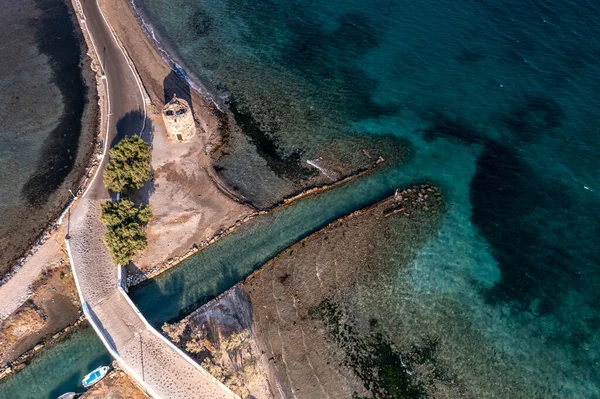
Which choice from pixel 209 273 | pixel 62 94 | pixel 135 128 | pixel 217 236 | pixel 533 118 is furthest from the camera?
pixel 62 94

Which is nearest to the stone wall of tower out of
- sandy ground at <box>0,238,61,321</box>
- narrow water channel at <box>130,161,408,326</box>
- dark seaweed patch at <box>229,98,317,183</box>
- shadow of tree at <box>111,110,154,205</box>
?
shadow of tree at <box>111,110,154,205</box>

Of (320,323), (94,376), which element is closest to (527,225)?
(320,323)

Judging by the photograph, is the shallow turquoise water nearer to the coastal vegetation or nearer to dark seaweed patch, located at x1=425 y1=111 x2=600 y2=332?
the coastal vegetation

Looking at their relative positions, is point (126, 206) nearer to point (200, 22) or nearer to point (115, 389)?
point (115, 389)

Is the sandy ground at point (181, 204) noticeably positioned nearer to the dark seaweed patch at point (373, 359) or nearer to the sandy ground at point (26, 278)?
the sandy ground at point (26, 278)

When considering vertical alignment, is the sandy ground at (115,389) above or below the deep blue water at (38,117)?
below

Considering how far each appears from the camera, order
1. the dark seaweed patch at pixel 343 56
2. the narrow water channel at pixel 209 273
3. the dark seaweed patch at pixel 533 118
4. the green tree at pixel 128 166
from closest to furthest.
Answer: the narrow water channel at pixel 209 273, the green tree at pixel 128 166, the dark seaweed patch at pixel 533 118, the dark seaweed patch at pixel 343 56

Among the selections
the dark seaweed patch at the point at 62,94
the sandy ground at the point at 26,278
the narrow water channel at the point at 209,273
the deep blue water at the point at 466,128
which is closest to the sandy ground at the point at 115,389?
the narrow water channel at the point at 209,273
